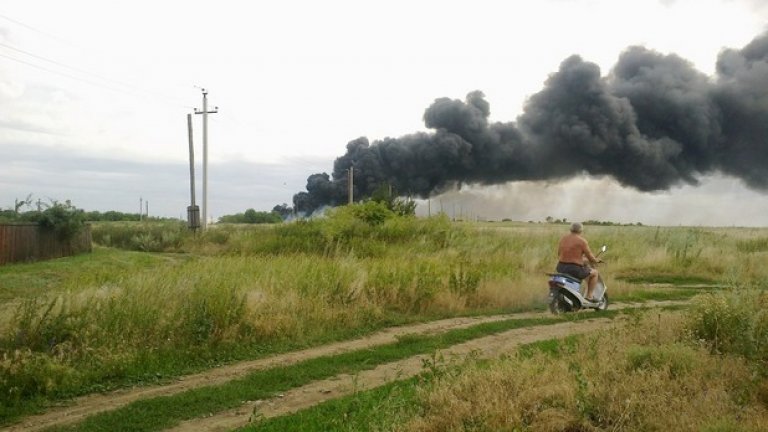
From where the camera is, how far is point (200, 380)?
8.45 metres

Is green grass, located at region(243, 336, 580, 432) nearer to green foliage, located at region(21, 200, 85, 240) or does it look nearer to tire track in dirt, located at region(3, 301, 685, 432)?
tire track in dirt, located at region(3, 301, 685, 432)

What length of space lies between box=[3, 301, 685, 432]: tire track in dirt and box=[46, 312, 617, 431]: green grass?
0.28 metres

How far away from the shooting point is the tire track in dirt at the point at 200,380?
275 inches

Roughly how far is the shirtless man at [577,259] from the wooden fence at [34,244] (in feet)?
66.9

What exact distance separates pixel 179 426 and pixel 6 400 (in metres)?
2.36

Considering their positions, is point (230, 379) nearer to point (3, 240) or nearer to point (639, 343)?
point (639, 343)

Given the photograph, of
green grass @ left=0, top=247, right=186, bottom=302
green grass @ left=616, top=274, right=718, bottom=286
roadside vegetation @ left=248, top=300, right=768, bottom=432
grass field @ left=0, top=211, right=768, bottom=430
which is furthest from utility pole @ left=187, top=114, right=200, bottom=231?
roadside vegetation @ left=248, top=300, right=768, bottom=432

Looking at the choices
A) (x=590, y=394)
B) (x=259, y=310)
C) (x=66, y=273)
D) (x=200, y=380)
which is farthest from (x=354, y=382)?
(x=66, y=273)

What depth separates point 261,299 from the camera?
1146 centimetres

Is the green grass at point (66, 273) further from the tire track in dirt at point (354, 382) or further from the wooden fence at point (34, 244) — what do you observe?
the tire track in dirt at point (354, 382)

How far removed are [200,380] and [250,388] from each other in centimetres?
95

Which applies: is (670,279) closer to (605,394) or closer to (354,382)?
(605,394)

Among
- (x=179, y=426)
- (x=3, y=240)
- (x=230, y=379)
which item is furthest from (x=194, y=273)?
(x=3, y=240)

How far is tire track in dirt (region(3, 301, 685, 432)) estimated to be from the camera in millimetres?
6993
